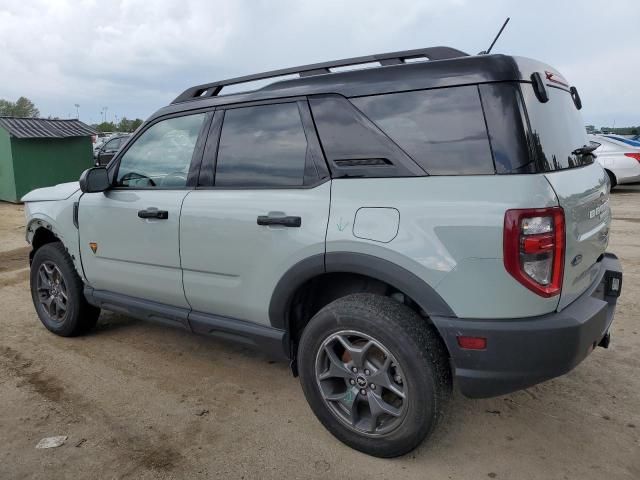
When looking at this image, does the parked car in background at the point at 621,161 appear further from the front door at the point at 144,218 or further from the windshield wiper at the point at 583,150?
the front door at the point at 144,218

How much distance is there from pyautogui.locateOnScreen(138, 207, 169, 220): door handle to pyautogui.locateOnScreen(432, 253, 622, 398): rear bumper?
184 centimetres

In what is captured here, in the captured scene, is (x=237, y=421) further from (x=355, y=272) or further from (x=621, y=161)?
(x=621, y=161)

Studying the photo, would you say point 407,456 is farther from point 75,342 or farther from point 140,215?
point 75,342

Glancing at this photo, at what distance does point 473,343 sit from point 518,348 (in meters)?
0.18

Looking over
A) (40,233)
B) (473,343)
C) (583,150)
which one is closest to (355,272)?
(473,343)

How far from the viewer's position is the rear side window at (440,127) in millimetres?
2246

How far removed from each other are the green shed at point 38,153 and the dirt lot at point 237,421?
33.4 feet

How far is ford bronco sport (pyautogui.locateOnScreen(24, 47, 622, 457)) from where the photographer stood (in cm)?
219

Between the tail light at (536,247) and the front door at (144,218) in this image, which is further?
the front door at (144,218)

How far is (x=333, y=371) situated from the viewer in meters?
2.65

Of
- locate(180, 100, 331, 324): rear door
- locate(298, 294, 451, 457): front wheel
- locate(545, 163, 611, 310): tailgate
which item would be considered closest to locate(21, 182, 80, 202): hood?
locate(180, 100, 331, 324): rear door

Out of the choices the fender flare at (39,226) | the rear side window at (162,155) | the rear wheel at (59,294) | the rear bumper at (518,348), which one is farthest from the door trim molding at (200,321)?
the rear bumper at (518,348)

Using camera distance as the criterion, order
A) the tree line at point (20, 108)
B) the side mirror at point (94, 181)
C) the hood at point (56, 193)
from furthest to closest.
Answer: the tree line at point (20, 108) < the hood at point (56, 193) < the side mirror at point (94, 181)

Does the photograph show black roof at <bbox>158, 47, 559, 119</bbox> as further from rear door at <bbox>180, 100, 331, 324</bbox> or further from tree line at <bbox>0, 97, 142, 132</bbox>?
tree line at <bbox>0, 97, 142, 132</bbox>
